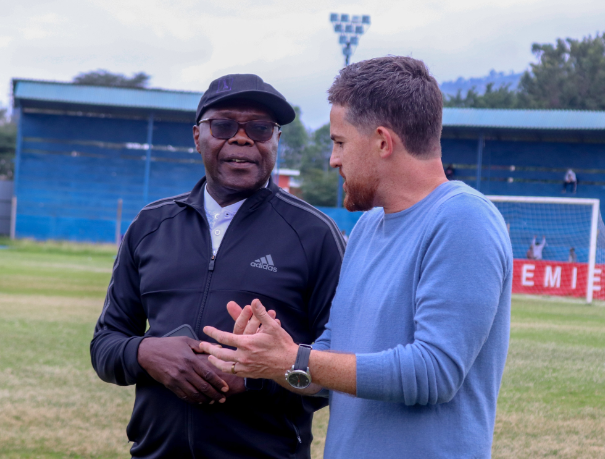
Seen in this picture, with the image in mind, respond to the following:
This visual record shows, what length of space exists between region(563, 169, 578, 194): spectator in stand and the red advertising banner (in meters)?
15.3

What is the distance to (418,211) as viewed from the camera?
1.91m

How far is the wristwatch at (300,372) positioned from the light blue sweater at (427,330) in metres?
0.13

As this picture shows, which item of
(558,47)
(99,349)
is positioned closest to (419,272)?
(99,349)

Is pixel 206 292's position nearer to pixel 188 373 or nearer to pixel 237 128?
pixel 188 373

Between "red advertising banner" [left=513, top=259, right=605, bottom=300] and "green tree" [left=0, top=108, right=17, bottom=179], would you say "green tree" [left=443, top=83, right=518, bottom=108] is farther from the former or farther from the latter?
"red advertising banner" [left=513, top=259, right=605, bottom=300]

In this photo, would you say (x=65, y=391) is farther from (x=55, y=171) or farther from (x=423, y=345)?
(x=55, y=171)

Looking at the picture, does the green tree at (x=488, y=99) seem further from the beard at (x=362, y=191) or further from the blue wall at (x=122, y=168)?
the beard at (x=362, y=191)

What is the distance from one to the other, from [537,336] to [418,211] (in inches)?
388

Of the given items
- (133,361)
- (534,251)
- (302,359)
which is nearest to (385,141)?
(302,359)

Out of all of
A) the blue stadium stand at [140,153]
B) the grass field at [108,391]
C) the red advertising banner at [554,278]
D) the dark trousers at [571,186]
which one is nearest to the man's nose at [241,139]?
the grass field at [108,391]

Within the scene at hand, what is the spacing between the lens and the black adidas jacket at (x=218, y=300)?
2.37m

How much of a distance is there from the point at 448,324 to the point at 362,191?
51 centimetres

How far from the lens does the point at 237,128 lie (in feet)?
8.86

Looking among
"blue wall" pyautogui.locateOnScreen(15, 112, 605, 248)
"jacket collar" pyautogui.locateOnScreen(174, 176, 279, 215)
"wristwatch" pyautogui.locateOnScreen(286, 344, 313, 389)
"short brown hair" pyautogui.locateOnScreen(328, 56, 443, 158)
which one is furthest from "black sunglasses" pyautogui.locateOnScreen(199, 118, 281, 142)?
"blue wall" pyautogui.locateOnScreen(15, 112, 605, 248)
